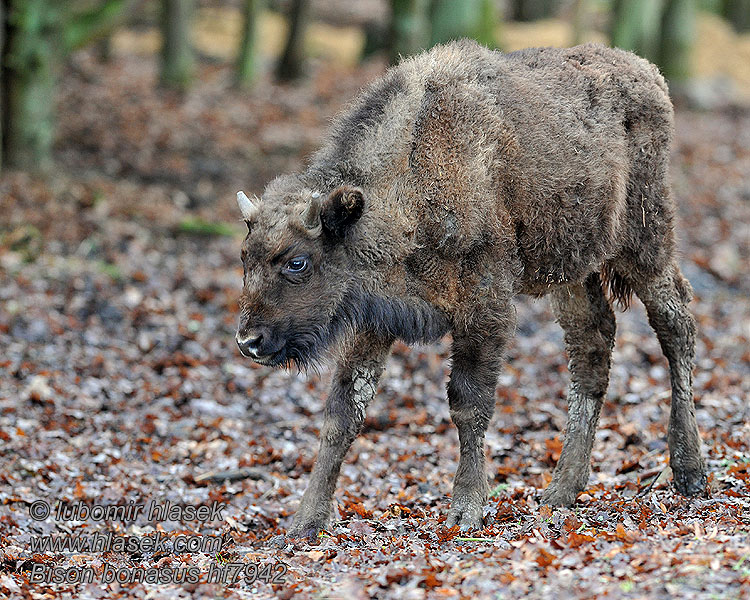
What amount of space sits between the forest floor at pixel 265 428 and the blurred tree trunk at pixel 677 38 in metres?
10.0

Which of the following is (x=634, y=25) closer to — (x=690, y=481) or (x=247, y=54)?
(x=247, y=54)

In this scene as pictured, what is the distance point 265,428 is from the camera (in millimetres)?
9508

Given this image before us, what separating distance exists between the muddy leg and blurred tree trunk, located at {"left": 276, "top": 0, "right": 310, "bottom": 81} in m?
19.9

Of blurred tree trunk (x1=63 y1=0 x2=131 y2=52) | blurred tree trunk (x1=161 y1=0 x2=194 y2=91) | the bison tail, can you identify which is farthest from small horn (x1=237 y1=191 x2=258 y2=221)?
blurred tree trunk (x1=161 y1=0 x2=194 y2=91)

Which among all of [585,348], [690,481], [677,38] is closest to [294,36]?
[677,38]

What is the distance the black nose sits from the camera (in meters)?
6.10

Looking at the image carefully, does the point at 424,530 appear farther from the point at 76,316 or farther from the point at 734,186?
the point at 734,186

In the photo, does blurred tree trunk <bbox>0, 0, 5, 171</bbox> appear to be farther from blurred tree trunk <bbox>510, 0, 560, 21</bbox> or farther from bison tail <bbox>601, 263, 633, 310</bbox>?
blurred tree trunk <bbox>510, 0, 560, 21</bbox>

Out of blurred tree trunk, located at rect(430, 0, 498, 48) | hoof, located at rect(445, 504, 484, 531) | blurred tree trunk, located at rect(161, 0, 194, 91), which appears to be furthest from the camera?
blurred tree trunk, located at rect(161, 0, 194, 91)

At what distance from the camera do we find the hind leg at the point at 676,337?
7.58 metres

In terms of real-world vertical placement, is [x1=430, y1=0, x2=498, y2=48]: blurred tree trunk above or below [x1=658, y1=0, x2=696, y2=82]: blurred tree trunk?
above

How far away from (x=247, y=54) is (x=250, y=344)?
1930cm

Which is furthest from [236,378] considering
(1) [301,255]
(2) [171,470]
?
(1) [301,255]

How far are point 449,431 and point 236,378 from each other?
8.18ft
